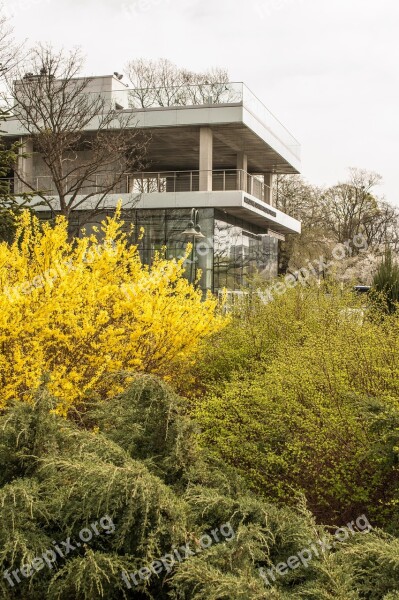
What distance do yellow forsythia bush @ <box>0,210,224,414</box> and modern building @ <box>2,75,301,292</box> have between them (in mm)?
19256

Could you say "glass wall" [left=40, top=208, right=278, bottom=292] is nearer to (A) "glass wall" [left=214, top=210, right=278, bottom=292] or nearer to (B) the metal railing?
(A) "glass wall" [left=214, top=210, right=278, bottom=292]

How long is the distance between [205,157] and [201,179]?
2.99 feet

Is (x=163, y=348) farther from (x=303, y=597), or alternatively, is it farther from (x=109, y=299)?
(x=303, y=597)

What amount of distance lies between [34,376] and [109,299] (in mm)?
1700

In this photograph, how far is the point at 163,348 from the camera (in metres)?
8.15

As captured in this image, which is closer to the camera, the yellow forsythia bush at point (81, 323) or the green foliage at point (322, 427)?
the green foliage at point (322, 427)

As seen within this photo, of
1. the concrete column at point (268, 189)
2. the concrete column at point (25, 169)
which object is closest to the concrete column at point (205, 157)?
the concrete column at point (25, 169)

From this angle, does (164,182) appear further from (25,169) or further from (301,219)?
(301,219)

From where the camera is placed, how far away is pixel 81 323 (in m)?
7.73

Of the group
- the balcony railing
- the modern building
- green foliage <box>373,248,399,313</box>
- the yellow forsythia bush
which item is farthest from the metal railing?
the yellow forsythia bush

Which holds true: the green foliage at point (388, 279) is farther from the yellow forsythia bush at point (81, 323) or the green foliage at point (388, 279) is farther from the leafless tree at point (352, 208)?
the leafless tree at point (352, 208)

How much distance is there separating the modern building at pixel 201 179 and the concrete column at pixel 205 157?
0.04 m

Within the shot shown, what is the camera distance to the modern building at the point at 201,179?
94.1 feet

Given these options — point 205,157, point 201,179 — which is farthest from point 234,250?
point 205,157
